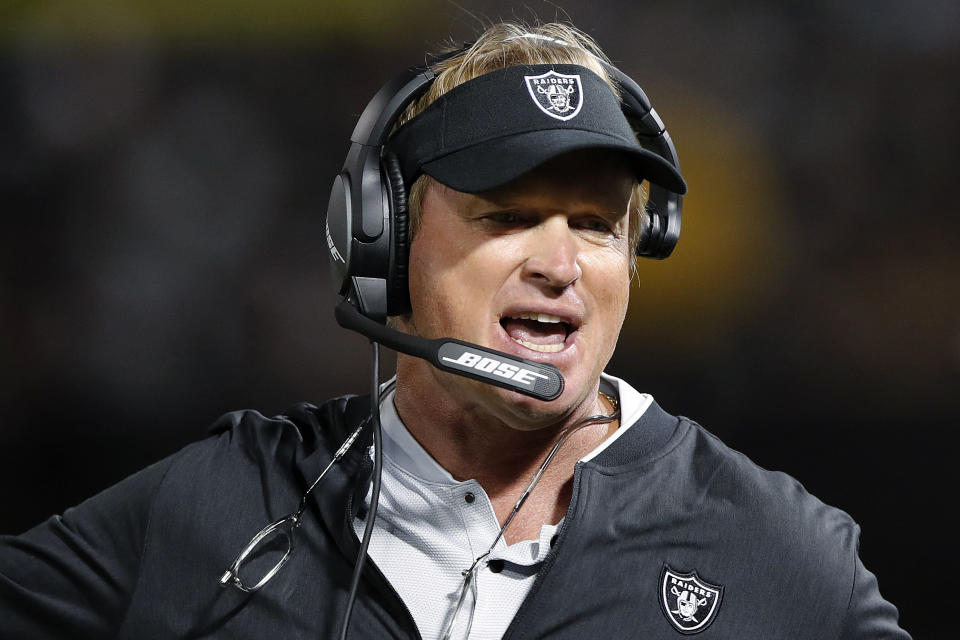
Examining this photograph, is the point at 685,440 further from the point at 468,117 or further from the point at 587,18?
the point at 587,18

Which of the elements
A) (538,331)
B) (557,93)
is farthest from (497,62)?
(538,331)

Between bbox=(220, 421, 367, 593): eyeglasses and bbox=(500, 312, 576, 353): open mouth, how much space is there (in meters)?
0.30

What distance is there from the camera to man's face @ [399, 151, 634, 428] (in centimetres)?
117

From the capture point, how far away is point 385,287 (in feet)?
4.01

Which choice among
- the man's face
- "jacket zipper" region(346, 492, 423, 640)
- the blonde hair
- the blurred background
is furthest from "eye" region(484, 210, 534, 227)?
the blurred background

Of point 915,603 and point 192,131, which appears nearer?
point 915,603

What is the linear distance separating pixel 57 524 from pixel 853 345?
1.44m

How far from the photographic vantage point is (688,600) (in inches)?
46.6

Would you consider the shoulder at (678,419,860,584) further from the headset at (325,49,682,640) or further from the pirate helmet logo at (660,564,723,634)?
the headset at (325,49,682,640)

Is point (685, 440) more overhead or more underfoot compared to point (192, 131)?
more underfoot

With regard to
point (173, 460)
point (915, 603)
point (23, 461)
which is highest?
point (173, 460)

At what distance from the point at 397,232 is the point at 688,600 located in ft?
1.72

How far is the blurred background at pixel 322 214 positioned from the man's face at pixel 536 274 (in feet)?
2.99

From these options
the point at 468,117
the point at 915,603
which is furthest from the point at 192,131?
the point at 915,603
